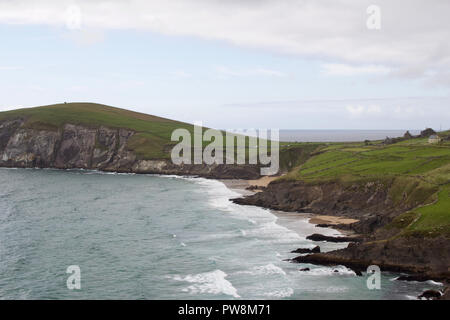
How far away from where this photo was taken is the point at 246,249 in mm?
66750

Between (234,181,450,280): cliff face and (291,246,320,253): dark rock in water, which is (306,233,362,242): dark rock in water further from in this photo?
(291,246,320,253): dark rock in water

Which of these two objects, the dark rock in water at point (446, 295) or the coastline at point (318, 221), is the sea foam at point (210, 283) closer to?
the dark rock in water at point (446, 295)

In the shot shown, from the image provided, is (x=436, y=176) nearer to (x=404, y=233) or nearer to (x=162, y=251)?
(x=404, y=233)

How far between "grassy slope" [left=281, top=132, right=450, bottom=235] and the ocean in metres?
11.8

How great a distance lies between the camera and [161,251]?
217 ft

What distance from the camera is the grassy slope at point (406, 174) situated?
64250 mm

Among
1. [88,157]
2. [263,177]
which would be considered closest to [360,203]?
[263,177]

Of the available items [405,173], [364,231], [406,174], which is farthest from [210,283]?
[405,173]

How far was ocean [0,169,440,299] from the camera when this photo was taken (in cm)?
5066

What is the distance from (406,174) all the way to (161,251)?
5092cm

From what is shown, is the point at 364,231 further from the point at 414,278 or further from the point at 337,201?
the point at 414,278

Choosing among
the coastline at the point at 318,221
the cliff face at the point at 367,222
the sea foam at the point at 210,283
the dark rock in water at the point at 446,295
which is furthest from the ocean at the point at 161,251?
the dark rock in water at the point at 446,295

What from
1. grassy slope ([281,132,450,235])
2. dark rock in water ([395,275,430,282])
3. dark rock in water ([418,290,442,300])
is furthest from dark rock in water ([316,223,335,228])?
dark rock in water ([418,290,442,300])
